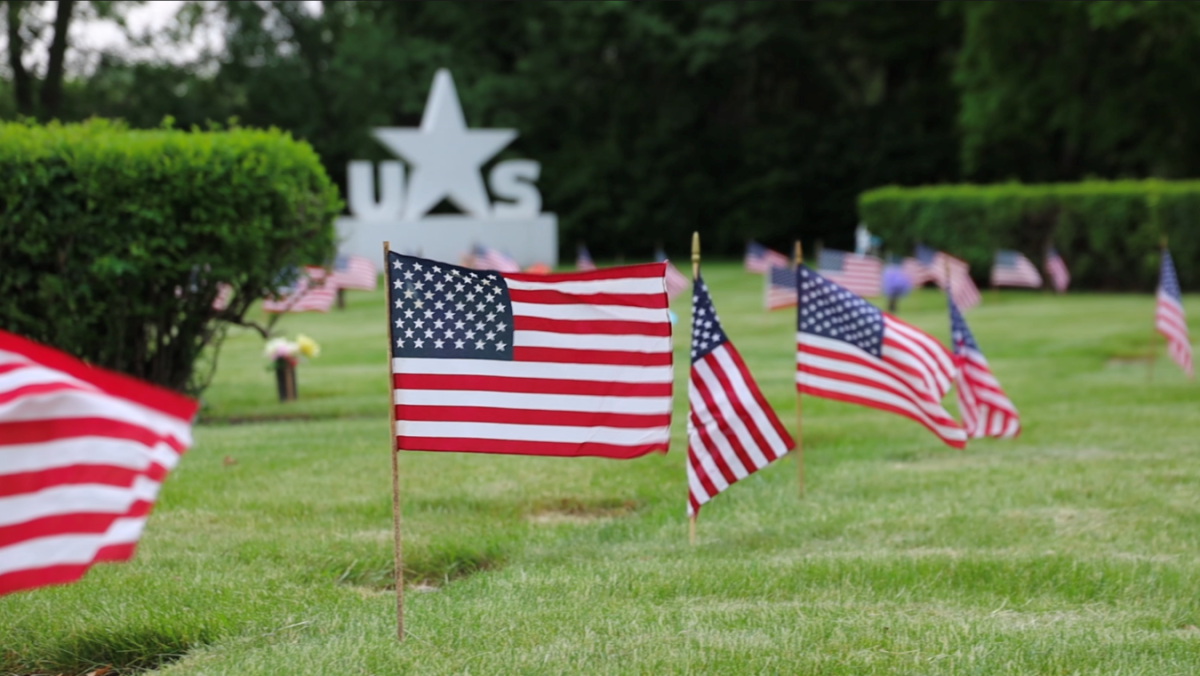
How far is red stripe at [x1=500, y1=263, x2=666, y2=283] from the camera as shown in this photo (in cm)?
522

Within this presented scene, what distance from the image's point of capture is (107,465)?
3842 millimetres

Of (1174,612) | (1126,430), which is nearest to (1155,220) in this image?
(1126,430)

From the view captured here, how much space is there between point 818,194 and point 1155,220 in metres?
23.6

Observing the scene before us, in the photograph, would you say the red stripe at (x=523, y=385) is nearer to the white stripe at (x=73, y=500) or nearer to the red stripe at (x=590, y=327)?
the red stripe at (x=590, y=327)

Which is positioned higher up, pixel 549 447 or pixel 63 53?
pixel 63 53

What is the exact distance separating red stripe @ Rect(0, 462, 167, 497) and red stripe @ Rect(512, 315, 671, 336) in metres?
1.74

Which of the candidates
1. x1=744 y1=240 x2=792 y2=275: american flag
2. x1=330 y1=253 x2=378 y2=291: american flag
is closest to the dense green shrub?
x1=330 y1=253 x2=378 y2=291: american flag

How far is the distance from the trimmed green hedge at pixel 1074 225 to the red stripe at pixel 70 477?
2755 centimetres

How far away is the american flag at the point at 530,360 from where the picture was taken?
5.05m

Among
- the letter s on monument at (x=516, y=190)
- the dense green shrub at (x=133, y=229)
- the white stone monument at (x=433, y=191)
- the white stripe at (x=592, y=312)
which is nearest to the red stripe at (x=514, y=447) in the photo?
the white stripe at (x=592, y=312)

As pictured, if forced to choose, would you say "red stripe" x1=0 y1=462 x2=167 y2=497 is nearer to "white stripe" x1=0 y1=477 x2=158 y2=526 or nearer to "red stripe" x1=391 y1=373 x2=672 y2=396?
"white stripe" x1=0 y1=477 x2=158 y2=526

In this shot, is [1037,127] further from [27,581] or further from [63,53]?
[27,581]

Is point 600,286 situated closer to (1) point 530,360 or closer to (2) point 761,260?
(1) point 530,360

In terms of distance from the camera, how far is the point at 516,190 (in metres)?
42.1
